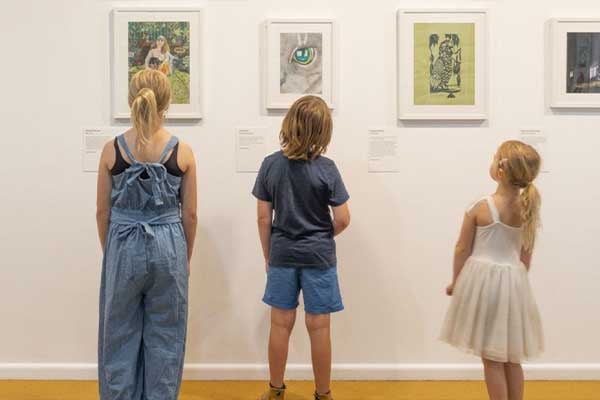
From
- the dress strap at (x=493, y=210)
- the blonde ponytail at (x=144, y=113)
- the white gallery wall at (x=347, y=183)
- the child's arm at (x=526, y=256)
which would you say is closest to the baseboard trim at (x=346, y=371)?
the white gallery wall at (x=347, y=183)

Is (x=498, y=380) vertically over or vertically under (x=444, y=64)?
under

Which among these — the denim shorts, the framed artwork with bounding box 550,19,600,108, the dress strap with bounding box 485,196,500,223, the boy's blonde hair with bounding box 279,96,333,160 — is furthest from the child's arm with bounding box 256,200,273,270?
the framed artwork with bounding box 550,19,600,108

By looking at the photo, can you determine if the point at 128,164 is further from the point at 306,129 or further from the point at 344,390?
the point at 344,390

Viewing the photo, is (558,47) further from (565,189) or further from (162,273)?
(162,273)

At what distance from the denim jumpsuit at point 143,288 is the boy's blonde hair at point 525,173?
4.40 feet

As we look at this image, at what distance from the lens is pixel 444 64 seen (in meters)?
2.87

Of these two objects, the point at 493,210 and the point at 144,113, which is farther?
the point at 493,210

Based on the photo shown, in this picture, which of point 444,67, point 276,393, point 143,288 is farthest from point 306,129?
point 276,393

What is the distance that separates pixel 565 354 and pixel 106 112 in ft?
9.65

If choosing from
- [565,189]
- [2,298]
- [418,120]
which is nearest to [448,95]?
[418,120]

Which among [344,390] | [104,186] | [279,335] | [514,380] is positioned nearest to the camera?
[104,186]

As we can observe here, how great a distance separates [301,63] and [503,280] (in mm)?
1554

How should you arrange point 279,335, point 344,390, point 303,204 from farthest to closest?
1. point 344,390
2. point 279,335
3. point 303,204

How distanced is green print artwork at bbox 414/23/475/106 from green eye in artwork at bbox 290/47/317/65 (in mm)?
572
